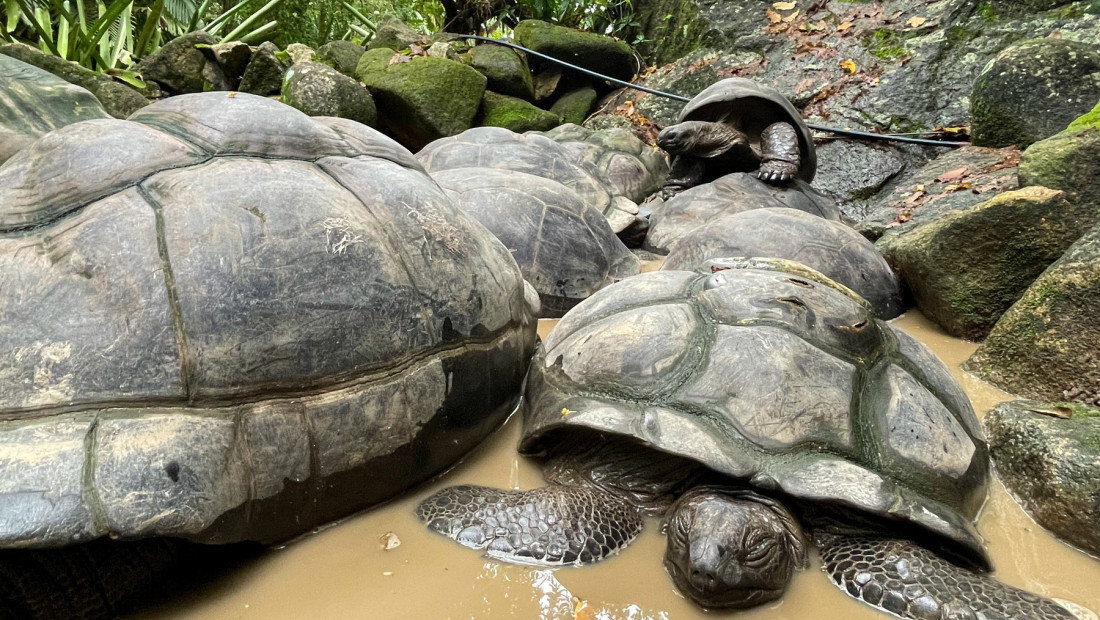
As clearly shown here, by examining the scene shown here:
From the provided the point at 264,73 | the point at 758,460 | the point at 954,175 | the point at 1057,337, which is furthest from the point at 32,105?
the point at 954,175

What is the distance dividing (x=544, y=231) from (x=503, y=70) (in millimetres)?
6412

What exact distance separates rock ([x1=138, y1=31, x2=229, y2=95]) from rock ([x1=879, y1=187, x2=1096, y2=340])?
8.07 m

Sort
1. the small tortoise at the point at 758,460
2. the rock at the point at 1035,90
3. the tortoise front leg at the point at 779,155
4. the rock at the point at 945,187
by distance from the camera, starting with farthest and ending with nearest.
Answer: the tortoise front leg at the point at 779,155 → the rock at the point at 1035,90 → the rock at the point at 945,187 → the small tortoise at the point at 758,460

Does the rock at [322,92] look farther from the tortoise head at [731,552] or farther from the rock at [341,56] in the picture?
the tortoise head at [731,552]

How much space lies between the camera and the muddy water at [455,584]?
63.0 inches

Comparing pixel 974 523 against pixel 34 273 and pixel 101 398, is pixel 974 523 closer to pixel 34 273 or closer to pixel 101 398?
pixel 101 398

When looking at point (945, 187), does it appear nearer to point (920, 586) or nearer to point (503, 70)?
point (920, 586)

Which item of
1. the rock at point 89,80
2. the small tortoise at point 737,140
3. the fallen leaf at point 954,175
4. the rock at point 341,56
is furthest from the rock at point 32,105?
the rock at point 341,56

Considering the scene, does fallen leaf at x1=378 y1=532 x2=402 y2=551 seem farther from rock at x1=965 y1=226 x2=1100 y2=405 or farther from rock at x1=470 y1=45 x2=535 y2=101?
rock at x1=470 y1=45 x2=535 y2=101

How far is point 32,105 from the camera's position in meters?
3.18

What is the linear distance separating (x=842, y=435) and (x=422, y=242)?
4.40 feet

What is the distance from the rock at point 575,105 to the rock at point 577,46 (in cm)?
46

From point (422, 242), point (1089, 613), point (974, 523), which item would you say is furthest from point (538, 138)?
point (1089, 613)

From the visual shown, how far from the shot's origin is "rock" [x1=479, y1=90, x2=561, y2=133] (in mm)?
9125
